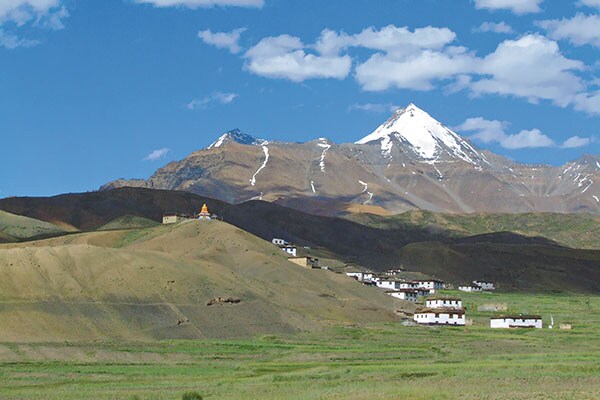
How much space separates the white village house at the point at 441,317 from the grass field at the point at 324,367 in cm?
1526

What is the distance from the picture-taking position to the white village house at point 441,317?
422ft

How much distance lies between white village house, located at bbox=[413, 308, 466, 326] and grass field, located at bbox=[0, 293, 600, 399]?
50.1 ft

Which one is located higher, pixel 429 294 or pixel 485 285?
pixel 485 285

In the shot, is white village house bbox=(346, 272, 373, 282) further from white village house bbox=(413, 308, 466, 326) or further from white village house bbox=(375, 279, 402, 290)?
white village house bbox=(413, 308, 466, 326)

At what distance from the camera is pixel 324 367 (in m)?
72.9

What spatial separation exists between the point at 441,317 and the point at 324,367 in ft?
194

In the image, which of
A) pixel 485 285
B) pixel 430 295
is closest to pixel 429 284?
pixel 430 295

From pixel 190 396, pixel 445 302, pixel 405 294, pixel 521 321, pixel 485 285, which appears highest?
pixel 485 285

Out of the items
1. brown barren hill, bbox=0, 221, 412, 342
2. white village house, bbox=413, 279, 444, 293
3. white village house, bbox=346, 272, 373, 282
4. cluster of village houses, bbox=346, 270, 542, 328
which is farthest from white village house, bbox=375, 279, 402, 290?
brown barren hill, bbox=0, 221, 412, 342

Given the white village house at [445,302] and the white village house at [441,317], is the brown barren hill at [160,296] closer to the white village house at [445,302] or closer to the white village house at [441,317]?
the white village house at [441,317]

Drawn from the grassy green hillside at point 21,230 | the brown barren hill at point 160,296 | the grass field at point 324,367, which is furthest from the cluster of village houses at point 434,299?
the grassy green hillside at point 21,230

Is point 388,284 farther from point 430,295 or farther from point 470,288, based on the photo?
point 470,288

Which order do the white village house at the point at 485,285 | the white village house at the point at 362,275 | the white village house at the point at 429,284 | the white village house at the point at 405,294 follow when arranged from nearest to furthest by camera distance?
1. the white village house at the point at 405,294
2. the white village house at the point at 362,275
3. the white village house at the point at 429,284
4. the white village house at the point at 485,285

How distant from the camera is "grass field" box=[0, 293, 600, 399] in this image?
58531 mm
